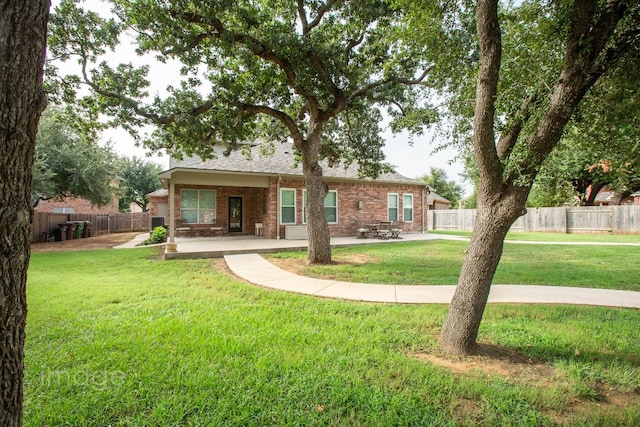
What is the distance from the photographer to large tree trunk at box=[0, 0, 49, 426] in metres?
1.37

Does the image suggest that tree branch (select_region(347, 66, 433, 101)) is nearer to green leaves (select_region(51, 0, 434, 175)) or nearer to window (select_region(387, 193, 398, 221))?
green leaves (select_region(51, 0, 434, 175))

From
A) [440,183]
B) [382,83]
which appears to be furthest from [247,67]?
[440,183]

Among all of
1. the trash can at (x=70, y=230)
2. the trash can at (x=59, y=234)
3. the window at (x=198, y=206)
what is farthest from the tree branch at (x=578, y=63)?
the trash can at (x=70, y=230)

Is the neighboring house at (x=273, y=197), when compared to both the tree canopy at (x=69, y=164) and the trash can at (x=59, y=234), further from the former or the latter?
the trash can at (x=59, y=234)

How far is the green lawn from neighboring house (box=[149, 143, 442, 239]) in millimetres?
8651

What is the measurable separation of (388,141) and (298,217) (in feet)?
18.3

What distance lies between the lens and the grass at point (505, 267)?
6840 millimetres

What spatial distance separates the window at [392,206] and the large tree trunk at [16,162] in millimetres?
16920

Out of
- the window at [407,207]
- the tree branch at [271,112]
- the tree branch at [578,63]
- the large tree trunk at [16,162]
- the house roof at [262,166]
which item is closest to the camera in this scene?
the large tree trunk at [16,162]

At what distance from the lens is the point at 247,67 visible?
7379 millimetres

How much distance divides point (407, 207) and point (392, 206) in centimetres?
116

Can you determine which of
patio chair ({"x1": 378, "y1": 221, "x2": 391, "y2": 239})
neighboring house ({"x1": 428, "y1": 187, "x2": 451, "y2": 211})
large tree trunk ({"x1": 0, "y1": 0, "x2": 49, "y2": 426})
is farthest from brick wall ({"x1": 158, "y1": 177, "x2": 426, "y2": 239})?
neighboring house ({"x1": 428, "y1": 187, "x2": 451, "y2": 211})

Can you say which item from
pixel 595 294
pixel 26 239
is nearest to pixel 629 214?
pixel 595 294

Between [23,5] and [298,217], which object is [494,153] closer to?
[23,5]
